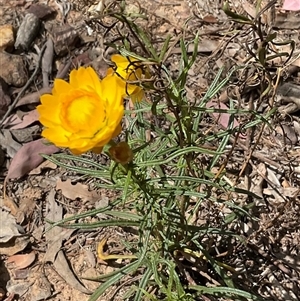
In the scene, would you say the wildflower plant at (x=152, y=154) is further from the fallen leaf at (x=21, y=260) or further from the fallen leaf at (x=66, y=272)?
the fallen leaf at (x=21, y=260)

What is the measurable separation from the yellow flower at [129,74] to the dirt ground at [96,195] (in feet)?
1.92

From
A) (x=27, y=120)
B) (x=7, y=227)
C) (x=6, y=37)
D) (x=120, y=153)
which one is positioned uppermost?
(x=120, y=153)

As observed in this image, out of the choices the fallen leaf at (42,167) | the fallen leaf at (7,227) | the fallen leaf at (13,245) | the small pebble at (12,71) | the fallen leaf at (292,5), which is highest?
the fallen leaf at (292,5)

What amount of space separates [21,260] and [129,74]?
1488 mm

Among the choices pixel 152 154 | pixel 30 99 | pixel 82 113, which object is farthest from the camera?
pixel 30 99

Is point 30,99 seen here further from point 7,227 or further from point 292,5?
point 292,5

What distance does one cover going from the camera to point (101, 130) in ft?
5.25

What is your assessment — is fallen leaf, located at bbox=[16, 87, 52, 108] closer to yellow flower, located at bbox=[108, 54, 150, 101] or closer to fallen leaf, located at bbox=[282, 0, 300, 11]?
yellow flower, located at bbox=[108, 54, 150, 101]

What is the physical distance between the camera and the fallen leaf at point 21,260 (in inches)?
116

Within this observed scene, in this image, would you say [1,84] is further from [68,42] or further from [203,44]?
[203,44]

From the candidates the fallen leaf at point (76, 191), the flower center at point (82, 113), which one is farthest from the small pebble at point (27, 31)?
the flower center at point (82, 113)

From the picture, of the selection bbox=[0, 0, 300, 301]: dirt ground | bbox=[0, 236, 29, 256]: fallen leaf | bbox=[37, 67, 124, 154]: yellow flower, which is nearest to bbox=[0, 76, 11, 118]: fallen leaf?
bbox=[0, 0, 300, 301]: dirt ground

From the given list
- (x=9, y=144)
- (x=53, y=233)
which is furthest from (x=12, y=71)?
(x=53, y=233)

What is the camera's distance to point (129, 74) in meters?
1.83
